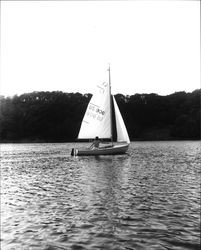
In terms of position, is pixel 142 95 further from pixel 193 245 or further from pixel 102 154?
pixel 193 245

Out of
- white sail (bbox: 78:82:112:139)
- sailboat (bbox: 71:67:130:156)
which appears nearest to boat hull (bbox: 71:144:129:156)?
sailboat (bbox: 71:67:130:156)

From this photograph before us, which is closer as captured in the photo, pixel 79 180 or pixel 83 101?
pixel 79 180

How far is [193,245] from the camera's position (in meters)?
12.6

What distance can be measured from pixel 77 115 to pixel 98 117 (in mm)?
120360

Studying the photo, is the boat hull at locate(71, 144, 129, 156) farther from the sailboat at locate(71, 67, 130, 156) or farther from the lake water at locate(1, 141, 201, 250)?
the lake water at locate(1, 141, 201, 250)

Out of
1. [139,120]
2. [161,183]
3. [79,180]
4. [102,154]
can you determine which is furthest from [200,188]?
[139,120]

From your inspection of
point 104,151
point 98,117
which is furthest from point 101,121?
point 104,151

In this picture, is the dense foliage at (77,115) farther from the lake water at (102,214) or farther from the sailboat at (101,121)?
the lake water at (102,214)

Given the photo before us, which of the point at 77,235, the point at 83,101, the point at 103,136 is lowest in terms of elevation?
the point at 77,235

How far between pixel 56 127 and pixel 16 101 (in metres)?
31.8

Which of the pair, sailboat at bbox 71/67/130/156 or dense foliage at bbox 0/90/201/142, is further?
dense foliage at bbox 0/90/201/142

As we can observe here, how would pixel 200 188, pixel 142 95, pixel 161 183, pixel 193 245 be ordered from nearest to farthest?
pixel 193 245 < pixel 200 188 < pixel 161 183 < pixel 142 95

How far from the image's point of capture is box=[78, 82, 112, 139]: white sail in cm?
5712

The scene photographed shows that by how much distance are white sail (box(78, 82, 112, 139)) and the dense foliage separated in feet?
362
